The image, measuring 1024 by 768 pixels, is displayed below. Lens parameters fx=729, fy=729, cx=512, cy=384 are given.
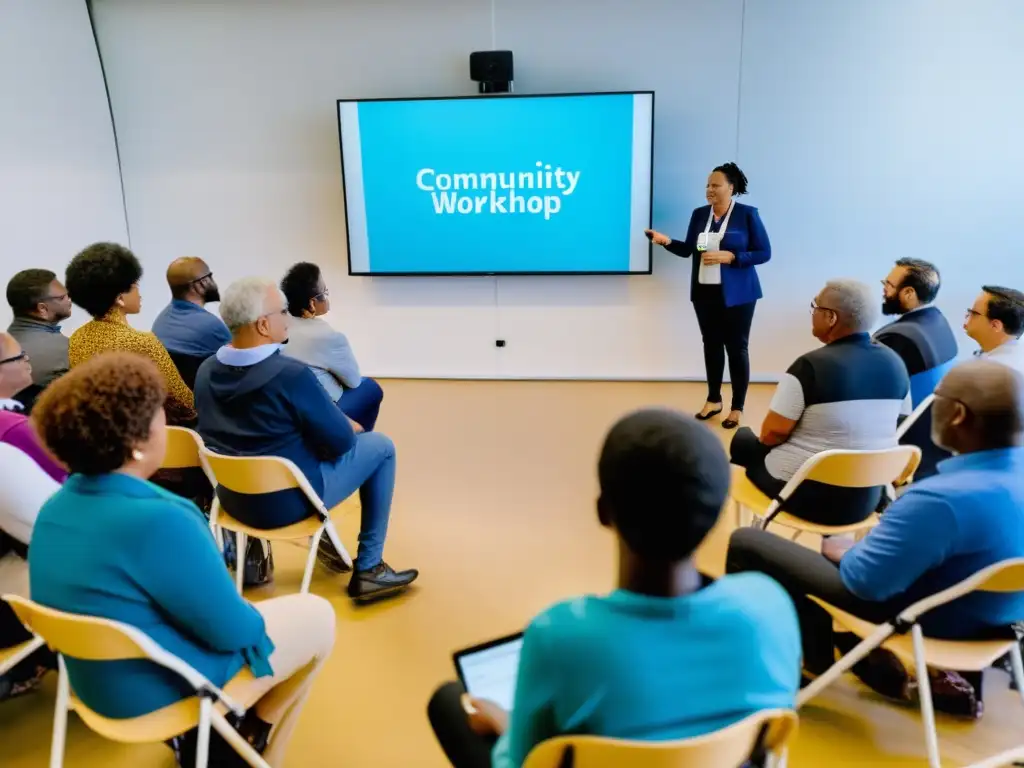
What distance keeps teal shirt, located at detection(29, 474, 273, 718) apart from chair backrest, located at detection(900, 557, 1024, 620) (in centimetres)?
155

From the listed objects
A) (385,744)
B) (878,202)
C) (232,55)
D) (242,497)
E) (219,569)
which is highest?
(232,55)

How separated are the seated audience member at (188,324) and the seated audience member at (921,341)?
9.36ft

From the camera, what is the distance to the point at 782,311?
5383 millimetres

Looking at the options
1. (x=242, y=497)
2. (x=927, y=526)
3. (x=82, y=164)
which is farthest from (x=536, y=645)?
(x=82, y=164)

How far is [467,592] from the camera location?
9.29 ft

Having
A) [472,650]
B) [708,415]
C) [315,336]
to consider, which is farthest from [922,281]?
[472,650]

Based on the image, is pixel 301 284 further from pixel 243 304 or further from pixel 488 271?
pixel 488 271

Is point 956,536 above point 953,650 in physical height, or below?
above

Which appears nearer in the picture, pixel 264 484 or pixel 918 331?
pixel 264 484

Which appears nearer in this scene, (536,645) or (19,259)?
(536,645)

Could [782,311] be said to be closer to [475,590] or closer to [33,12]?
[475,590]

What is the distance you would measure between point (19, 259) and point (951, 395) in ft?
18.1

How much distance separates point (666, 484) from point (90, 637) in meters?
1.13

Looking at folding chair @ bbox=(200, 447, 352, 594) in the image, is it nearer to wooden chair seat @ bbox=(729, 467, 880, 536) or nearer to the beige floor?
the beige floor
